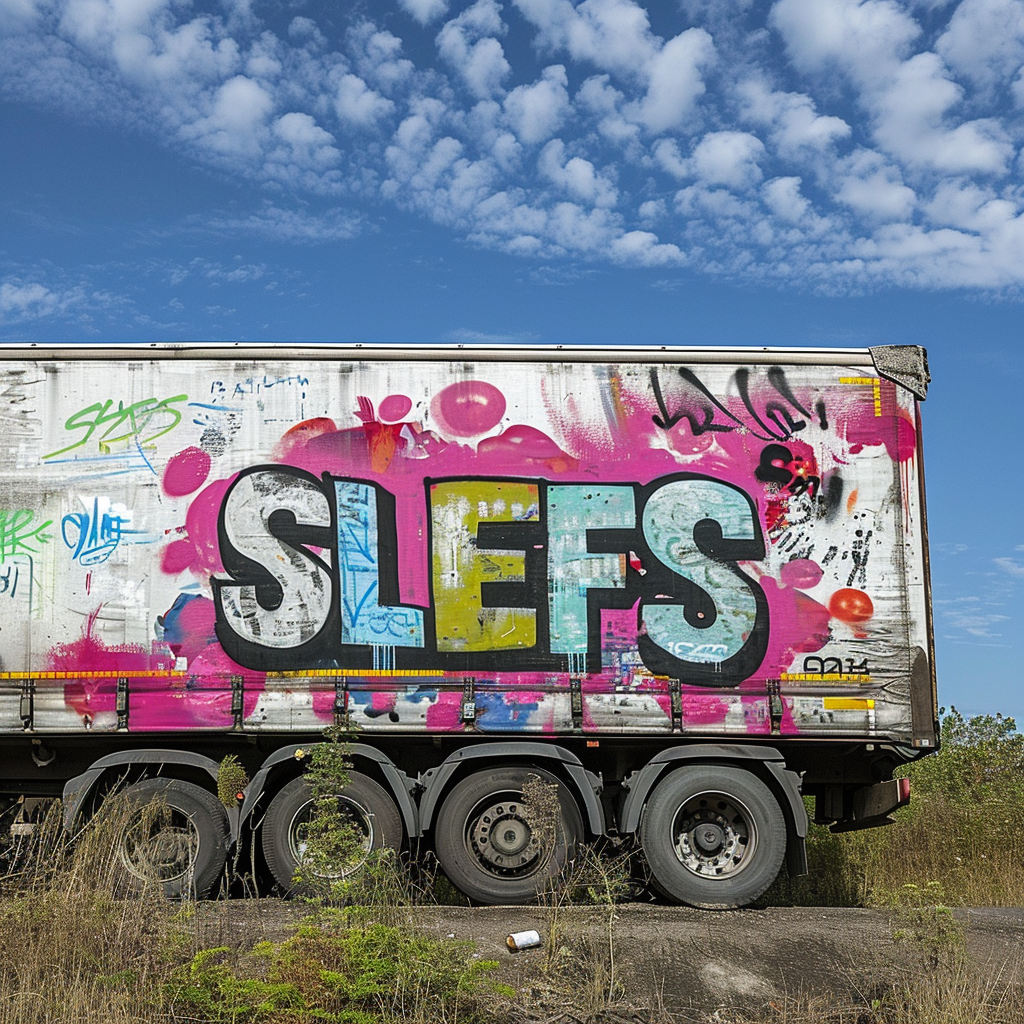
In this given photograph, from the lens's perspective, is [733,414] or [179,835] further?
[733,414]

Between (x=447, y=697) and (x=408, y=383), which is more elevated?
(x=408, y=383)

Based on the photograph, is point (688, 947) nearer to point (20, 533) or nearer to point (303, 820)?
point (303, 820)

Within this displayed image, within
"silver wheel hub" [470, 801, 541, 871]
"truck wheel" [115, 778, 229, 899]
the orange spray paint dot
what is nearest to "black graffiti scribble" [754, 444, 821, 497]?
the orange spray paint dot

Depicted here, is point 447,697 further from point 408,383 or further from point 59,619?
point 59,619

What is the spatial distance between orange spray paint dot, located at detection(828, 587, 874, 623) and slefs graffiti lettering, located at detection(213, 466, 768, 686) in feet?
1.91

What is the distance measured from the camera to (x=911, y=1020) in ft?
19.9

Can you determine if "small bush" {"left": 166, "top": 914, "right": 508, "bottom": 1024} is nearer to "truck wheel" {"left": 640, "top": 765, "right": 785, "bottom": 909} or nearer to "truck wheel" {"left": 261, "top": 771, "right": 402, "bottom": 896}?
"truck wheel" {"left": 261, "top": 771, "right": 402, "bottom": 896}

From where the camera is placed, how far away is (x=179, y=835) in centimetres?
851

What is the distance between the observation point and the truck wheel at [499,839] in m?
8.47

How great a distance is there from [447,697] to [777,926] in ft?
9.90

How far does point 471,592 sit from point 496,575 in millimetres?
244

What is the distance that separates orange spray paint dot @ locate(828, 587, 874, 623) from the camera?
28.5 feet

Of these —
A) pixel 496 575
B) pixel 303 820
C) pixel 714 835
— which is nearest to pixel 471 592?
pixel 496 575

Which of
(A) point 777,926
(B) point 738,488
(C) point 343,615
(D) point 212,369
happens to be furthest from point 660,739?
(D) point 212,369
